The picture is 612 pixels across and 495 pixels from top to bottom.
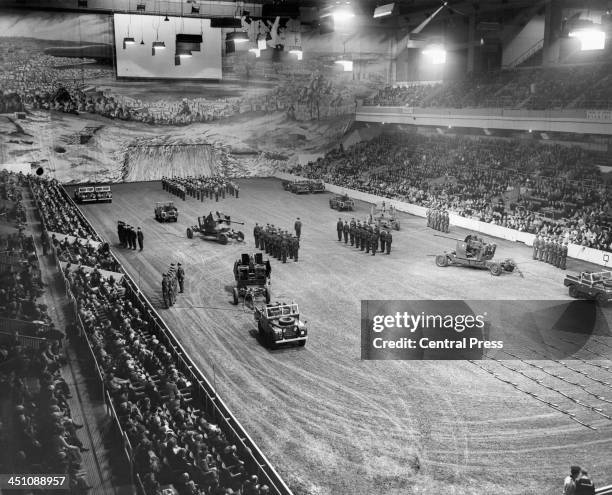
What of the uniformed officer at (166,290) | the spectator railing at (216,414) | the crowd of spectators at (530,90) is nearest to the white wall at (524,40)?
the crowd of spectators at (530,90)

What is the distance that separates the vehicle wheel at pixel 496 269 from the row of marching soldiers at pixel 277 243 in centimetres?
736

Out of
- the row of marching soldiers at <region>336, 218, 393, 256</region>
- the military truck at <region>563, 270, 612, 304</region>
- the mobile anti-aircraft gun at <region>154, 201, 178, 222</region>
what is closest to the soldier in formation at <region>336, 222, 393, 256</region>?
the row of marching soldiers at <region>336, 218, 393, 256</region>

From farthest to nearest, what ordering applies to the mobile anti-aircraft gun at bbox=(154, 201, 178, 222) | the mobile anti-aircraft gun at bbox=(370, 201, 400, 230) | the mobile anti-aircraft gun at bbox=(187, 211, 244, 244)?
the mobile anti-aircraft gun at bbox=(154, 201, 178, 222) → the mobile anti-aircraft gun at bbox=(370, 201, 400, 230) → the mobile anti-aircraft gun at bbox=(187, 211, 244, 244)

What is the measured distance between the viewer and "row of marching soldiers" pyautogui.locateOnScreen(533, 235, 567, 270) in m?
23.4

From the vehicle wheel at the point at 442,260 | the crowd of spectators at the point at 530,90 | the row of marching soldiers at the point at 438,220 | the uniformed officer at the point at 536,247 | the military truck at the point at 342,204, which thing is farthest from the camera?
the military truck at the point at 342,204

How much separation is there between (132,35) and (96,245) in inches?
1142

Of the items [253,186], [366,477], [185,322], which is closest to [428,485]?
[366,477]

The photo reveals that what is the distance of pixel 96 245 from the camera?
74.8ft

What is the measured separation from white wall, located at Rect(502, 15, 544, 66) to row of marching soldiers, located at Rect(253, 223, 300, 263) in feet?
86.2

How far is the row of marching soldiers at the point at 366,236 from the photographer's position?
2577cm

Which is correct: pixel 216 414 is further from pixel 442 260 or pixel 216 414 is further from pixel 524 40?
pixel 524 40

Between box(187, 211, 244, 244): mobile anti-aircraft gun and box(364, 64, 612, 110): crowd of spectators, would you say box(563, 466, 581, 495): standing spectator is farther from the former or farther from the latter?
box(364, 64, 612, 110): crowd of spectators

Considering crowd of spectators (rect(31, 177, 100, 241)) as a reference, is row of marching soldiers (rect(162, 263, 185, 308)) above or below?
below

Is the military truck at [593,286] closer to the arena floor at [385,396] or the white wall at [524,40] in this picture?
the arena floor at [385,396]
